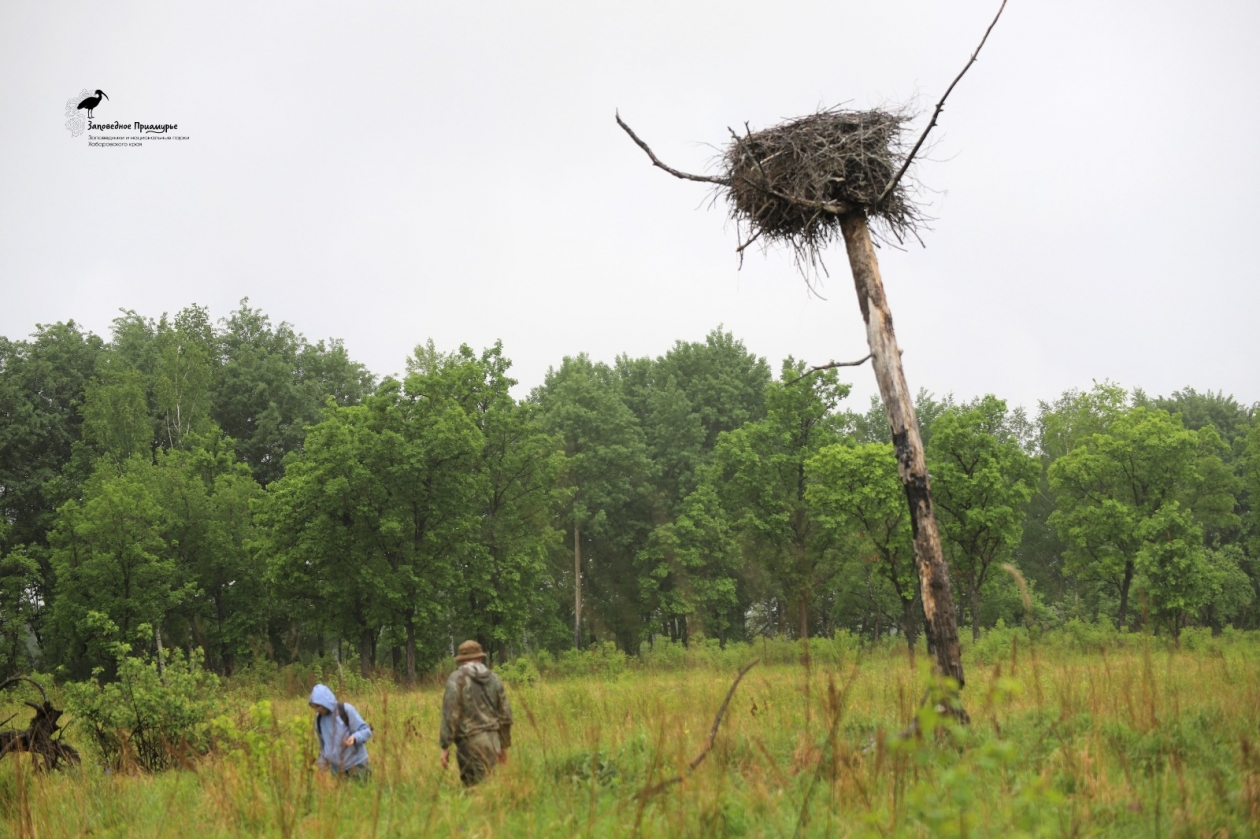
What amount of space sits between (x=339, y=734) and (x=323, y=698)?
328 millimetres

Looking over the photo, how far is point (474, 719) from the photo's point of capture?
7.39m

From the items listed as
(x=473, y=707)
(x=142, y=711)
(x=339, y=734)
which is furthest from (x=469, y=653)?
(x=142, y=711)

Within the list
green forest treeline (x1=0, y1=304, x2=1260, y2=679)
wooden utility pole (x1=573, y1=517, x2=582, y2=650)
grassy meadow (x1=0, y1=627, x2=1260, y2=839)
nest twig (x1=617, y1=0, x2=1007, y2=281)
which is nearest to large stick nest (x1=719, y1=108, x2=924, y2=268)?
nest twig (x1=617, y1=0, x2=1007, y2=281)

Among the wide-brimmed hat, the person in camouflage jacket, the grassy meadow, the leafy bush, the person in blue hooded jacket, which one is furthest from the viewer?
the leafy bush

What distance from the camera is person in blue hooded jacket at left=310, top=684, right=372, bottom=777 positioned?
7.76 metres

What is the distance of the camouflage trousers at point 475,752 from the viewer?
7.07 metres

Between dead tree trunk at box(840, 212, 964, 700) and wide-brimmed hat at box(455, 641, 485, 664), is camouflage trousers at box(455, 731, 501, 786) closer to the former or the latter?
wide-brimmed hat at box(455, 641, 485, 664)

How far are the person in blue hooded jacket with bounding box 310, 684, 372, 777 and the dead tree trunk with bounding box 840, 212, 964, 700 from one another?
4.87 metres

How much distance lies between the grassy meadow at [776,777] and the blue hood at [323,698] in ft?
1.34

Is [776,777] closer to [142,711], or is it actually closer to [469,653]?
[469,653]

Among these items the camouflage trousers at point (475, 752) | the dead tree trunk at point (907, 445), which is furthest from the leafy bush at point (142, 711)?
the dead tree trunk at point (907, 445)

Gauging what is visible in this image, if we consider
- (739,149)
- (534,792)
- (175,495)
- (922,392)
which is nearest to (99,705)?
(534,792)

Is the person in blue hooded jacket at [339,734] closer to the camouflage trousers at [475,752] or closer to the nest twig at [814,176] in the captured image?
the camouflage trousers at [475,752]

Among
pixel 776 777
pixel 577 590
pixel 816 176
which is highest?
pixel 816 176
